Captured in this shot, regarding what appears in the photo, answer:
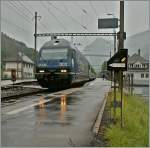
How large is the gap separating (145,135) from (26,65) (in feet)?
363

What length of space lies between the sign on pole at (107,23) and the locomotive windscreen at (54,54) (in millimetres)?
6870

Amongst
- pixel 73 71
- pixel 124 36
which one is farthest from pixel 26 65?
pixel 124 36

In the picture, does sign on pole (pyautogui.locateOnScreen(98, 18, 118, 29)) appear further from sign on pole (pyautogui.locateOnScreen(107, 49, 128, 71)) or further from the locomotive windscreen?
sign on pole (pyautogui.locateOnScreen(107, 49, 128, 71))

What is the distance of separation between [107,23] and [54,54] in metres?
7.77

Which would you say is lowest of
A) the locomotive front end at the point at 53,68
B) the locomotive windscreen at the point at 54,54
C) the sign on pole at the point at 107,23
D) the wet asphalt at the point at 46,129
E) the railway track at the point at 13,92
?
the wet asphalt at the point at 46,129

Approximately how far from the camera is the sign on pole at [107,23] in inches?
968

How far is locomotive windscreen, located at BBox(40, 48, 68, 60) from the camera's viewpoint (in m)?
31.5

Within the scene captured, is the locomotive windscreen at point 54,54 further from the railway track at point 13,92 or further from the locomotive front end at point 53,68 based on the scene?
the railway track at point 13,92

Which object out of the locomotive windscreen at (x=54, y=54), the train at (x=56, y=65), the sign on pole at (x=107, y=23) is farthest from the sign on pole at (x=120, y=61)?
the locomotive windscreen at (x=54, y=54)

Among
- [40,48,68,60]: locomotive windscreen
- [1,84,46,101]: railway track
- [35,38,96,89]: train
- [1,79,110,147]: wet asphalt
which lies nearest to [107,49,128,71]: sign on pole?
[1,79,110,147]: wet asphalt

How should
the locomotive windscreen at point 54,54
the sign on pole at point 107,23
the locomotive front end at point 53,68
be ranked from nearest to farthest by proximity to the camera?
1. the sign on pole at point 107,23
2. the locomotive front end at point 53,68
3. the locomotive windscreen at point 54,54

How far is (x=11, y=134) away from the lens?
371 inches

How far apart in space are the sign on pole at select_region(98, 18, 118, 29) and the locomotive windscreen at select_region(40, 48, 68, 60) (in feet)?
22.5

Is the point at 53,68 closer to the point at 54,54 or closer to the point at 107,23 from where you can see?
the point at 54,54
